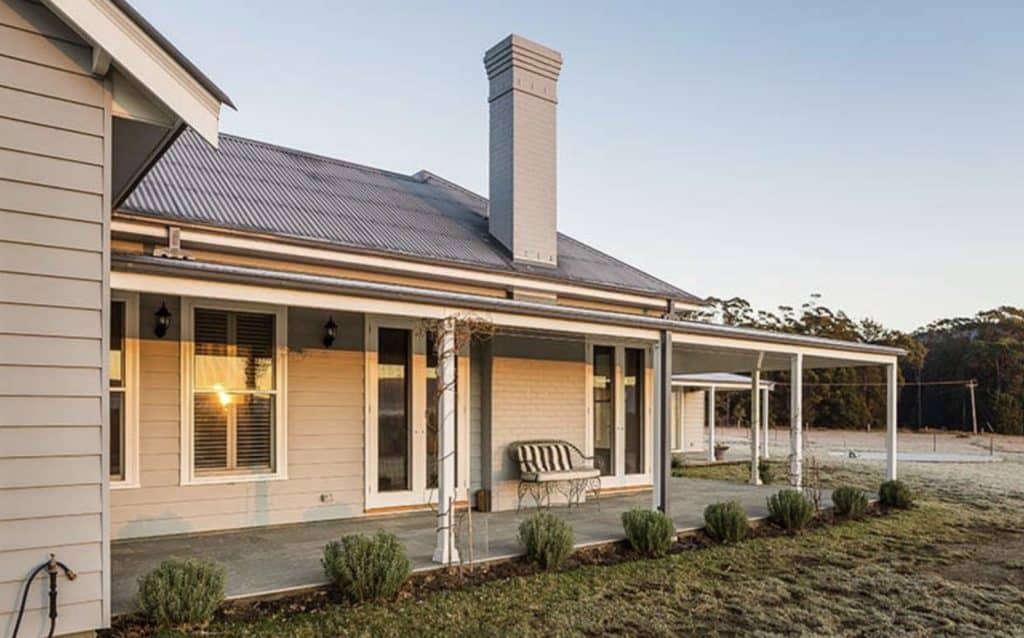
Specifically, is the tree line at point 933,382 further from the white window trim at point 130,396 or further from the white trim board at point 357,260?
the white window trim at point 130,396

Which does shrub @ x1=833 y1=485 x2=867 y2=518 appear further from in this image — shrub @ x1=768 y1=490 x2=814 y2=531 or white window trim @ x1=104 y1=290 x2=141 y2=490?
white window trim @ x1=104 y1=290 x2=141 y2=490

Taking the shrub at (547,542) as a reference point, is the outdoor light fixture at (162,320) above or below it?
above

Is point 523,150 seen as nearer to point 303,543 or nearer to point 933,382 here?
point 303,543

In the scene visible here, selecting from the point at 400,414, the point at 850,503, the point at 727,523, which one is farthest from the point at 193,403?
the point at 850,503

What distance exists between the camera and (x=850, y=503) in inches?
370

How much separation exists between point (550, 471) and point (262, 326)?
155 inches

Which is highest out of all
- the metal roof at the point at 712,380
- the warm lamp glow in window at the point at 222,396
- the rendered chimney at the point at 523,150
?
the rendered chimney at the point at 523,150

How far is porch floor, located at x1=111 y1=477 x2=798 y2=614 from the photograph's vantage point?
5.34 m

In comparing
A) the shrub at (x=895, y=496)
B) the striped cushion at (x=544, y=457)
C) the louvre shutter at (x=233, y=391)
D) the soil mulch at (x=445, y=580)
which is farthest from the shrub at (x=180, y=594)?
the shrub at (x=895, y=496)

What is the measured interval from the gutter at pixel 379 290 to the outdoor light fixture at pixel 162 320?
1.45m

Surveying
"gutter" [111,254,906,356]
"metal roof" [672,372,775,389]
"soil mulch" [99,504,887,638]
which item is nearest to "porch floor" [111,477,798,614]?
"soil mulch" [99,504,887,638]

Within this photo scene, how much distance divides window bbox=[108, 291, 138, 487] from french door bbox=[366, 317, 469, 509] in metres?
2.38

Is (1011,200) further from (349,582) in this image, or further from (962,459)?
(349,582)

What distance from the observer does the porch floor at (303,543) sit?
534cm
